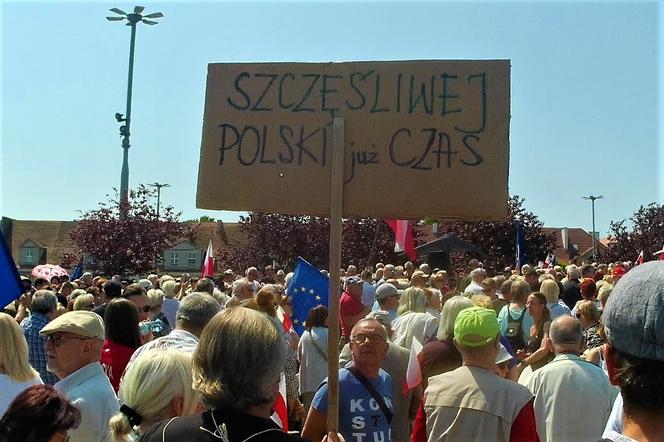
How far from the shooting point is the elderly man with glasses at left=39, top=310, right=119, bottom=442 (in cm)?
384

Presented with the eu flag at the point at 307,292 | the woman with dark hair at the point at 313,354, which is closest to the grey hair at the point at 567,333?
the woman with dark hair at the point at 313,354

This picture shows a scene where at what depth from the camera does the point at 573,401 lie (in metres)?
4.83

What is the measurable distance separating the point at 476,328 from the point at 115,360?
8.70ft

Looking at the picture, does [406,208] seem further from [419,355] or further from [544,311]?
[544,311]

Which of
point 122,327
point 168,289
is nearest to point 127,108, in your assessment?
point 168,289

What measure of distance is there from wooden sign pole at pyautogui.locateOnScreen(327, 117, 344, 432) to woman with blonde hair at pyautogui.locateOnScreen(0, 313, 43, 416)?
74.7 inches

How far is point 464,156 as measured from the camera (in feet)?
11.4

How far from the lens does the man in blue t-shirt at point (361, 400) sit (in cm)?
420

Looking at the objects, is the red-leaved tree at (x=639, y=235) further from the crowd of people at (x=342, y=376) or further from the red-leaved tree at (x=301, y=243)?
the crowd of people at (x=342, y=376)

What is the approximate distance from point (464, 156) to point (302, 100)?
2.61 feet

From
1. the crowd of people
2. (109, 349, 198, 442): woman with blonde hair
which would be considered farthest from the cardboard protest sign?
(109, 349, 198, 442): woman with blonde hair

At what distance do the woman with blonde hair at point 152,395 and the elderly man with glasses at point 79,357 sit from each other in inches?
27.2

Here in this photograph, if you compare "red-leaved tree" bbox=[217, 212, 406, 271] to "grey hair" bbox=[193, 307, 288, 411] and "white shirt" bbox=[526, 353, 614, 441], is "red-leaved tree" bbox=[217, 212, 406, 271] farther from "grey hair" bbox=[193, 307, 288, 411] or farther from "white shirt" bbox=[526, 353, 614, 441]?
"grey hair" bbox=[193, 307, 288, 411]

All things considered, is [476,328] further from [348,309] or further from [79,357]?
[348,309]
